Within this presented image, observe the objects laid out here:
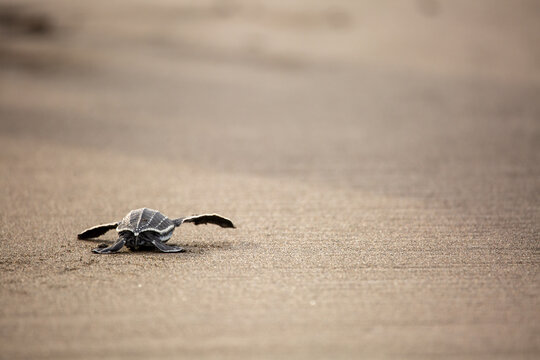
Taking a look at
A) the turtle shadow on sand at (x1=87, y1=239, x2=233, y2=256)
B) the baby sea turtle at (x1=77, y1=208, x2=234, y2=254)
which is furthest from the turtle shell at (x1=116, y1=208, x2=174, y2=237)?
the turtle shadow on sand at (x1=87, y1=239, x2=233, y2=256)

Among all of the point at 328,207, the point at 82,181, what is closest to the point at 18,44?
the point at 82,181

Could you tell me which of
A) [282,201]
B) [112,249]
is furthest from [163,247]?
[282,201]

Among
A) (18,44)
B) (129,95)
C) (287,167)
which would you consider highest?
(18,44)

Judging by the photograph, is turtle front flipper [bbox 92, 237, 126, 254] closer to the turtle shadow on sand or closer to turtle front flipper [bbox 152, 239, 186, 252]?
the turtle shadow on sand

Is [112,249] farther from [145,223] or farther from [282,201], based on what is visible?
[282,201]

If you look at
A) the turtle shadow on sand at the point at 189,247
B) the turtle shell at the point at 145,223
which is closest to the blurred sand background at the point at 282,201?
the turtle shadow on sand at the point at 189,247

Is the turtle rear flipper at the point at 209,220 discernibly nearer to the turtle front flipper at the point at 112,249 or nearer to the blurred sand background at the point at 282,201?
the blurred sand background at the point at 282,201

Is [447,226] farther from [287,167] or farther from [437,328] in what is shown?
[287,167]

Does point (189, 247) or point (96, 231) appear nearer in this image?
point (189, 247)
